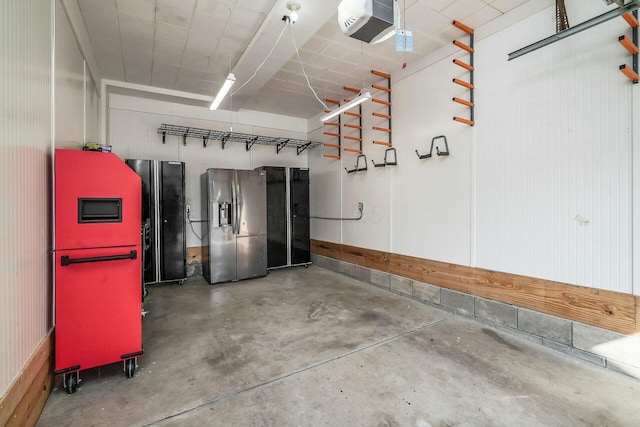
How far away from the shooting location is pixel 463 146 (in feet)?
11.8

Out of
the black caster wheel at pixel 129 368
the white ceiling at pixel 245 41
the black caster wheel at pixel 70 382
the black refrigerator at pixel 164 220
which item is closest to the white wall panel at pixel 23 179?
the black caster wheel at pixel 70 382

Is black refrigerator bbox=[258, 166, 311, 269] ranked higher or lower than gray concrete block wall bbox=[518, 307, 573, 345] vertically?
higher

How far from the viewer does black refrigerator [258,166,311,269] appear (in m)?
6.05

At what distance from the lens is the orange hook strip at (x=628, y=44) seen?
2.18m

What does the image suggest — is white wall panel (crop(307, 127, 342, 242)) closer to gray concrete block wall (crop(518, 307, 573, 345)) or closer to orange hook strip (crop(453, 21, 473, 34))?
orange hook strip (crop(453, 21, 473, 34))

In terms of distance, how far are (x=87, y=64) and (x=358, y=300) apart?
4.81m

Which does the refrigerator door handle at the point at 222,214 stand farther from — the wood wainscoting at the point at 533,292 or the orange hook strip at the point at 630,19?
the orange hook strip at the point at 630,19

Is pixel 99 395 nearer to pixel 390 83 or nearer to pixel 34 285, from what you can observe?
pixel 34 285

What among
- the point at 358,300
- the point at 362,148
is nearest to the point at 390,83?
the point at 362,148

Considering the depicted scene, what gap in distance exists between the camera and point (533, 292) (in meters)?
2.98

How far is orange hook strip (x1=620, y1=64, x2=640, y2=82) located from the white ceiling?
4.41 ft

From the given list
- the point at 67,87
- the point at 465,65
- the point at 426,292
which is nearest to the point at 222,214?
the point at 67,87

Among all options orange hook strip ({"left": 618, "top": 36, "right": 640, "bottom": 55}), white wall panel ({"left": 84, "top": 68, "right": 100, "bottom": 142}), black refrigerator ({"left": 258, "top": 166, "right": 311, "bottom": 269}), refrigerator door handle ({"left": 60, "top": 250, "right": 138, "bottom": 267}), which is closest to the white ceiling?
white wall panel ({"left": 84, "top": 68, "right": 100, "bottom": 142})

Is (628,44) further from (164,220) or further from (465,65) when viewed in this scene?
(164,220)
